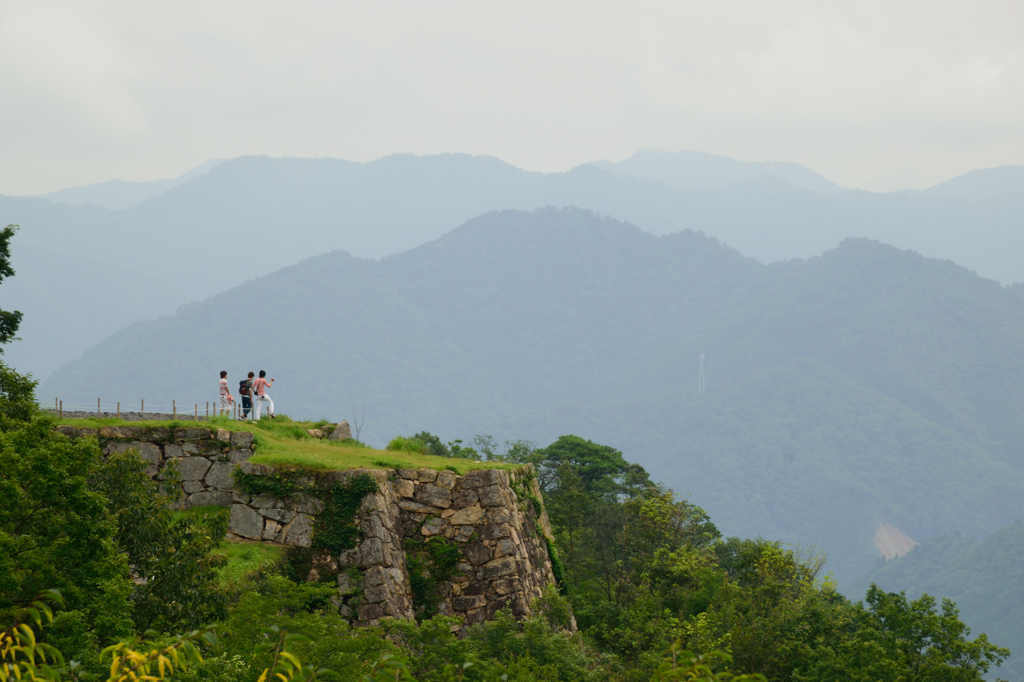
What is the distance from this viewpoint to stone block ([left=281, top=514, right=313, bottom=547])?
76.4 ft

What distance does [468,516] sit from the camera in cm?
2600

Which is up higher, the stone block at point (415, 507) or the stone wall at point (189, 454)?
the stone wall at point (189, 454)

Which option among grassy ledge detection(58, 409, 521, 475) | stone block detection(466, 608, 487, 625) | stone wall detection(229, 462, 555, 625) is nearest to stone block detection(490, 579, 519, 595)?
stone wall detection(229, 462, 555, 625)

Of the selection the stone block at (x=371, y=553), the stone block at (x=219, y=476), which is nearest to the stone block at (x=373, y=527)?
the stone block at (x=371, y=553)

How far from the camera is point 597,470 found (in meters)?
79.8

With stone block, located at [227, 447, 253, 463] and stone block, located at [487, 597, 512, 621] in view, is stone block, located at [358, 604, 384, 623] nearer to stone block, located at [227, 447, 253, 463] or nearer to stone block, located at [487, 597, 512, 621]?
stone block, located at [487, 597, 512, 621]

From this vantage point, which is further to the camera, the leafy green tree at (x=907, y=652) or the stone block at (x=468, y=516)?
the leafy green tree at (x=907, y=652)

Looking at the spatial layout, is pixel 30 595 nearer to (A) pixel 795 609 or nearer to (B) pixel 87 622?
(B) pixel 87 622

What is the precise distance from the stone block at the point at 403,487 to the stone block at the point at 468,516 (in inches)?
59.6

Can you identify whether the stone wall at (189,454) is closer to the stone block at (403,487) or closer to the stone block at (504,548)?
the stone block at (403,487)

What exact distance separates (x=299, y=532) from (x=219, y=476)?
2786 millimetres

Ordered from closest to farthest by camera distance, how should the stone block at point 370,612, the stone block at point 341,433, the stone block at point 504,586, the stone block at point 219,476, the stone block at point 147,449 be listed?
the stone block at point 370,612, the stone block at point 147,449, the stone block at point 219,476, the stone block at point 504,586, the stone block at point 341,433

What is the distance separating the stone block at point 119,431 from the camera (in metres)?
23.3

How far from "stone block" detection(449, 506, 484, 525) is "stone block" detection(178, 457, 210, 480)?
292 inches
